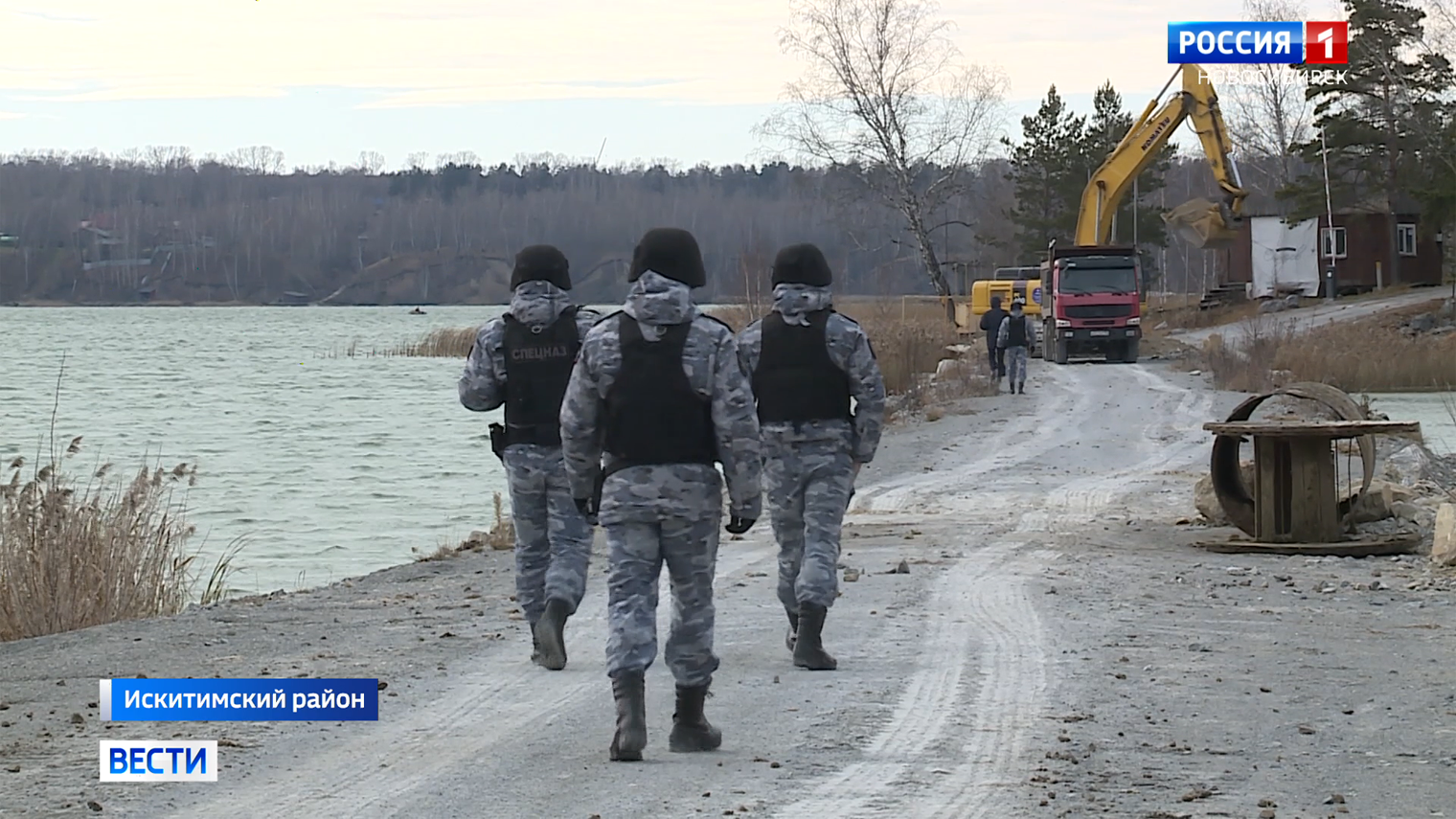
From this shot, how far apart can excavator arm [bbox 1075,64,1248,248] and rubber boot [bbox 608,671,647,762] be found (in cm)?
3882

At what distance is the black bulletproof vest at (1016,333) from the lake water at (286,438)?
31.4 ft

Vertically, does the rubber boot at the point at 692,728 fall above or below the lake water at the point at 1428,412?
above

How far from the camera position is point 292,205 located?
5714 inches

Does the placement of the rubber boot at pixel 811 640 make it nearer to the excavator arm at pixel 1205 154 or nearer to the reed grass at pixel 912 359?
the reed grass at pixel 912 359

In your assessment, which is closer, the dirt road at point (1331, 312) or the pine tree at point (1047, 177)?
the dirt road at point (1331, 312)

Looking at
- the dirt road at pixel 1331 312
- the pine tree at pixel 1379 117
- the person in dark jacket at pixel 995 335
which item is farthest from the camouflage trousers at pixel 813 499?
the pine tree at pixel 1379 117

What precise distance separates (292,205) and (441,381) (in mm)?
93374

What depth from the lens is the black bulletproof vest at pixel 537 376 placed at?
9.01 metres

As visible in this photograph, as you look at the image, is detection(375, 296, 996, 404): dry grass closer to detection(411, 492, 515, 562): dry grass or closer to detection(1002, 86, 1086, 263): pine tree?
detection(411, 492, 515, 562): dry grass

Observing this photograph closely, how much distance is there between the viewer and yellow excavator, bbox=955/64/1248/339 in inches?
1722

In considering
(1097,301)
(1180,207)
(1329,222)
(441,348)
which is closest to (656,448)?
(1097,301)

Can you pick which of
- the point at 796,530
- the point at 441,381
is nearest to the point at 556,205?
the point at 441,381

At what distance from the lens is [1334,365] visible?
34500 mm

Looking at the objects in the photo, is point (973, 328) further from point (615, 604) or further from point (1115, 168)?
point (615, 604)
